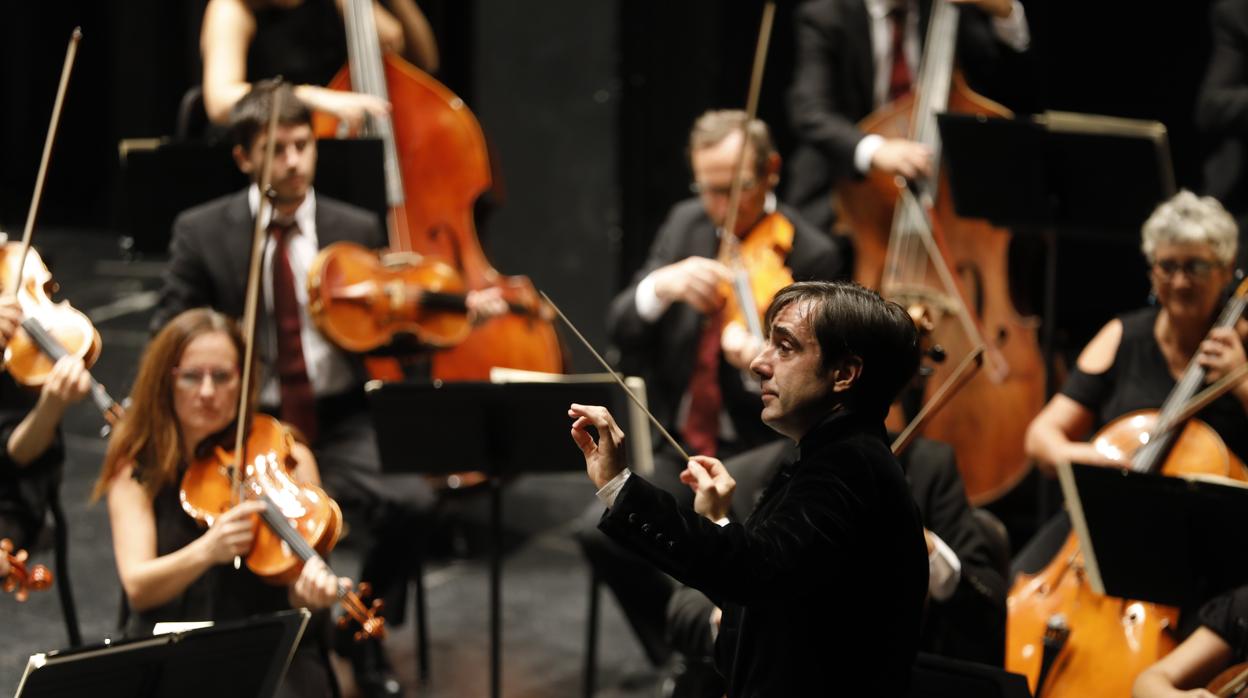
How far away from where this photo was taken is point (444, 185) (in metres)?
4.49

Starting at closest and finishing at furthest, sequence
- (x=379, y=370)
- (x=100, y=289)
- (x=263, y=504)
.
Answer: (x=263, y=504), (x=379, y=370), (x=100, y=289)

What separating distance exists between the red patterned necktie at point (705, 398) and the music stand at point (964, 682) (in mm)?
1478

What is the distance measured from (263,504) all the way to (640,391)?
1138mm

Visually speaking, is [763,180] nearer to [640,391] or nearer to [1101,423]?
[640,391]

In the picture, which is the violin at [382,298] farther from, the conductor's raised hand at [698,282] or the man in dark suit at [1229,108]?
the man in dark suit at [1229,108]

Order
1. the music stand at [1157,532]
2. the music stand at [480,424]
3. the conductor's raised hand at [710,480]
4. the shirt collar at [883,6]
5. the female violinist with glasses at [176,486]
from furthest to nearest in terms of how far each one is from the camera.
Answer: the shirt collar at [883,6]
the music stand at [480,424]
the female violinist with glasses at [176,486]
the music stand at [1157,532]
the conductor's raised hand at [710,480]

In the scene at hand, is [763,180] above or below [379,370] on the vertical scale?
above

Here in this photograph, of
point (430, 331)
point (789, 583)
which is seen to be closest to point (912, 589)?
point (789, 583)

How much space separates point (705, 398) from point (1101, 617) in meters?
1.23

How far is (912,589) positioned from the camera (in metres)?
2.17

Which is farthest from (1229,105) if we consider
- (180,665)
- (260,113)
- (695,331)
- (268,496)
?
(180,665)

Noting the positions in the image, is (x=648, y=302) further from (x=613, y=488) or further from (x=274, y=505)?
(x=613, y=488)

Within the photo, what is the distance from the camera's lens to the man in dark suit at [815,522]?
6.57ft

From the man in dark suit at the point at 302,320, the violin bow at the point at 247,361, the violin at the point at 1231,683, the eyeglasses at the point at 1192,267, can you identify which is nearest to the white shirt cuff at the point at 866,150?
the eyeglasses at the point at 1192,267
